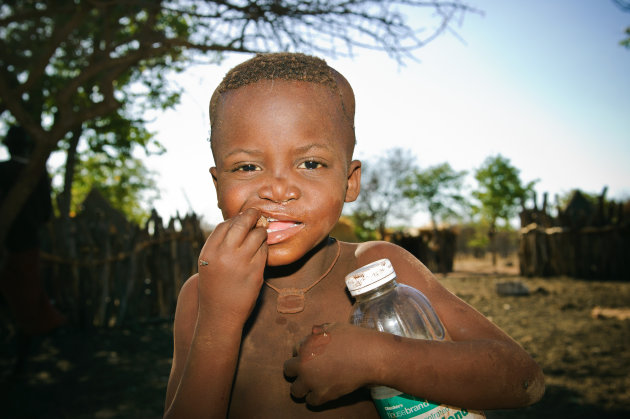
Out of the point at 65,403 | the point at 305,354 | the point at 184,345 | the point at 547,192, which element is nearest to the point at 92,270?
the point at 65,403

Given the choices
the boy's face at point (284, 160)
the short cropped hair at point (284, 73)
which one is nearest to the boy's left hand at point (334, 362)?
the boy's face at point (284, 160)

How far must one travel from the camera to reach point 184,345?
1421 millimetres

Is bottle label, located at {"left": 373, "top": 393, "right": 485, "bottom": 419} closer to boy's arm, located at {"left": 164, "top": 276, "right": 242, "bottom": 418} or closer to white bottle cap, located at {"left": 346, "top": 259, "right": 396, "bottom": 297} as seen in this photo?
Result: white bottle cap, located at {"left": 346, "top": 259, "right": 396, "bottom": 297}

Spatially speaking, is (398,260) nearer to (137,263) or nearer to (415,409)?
A: (415,409)

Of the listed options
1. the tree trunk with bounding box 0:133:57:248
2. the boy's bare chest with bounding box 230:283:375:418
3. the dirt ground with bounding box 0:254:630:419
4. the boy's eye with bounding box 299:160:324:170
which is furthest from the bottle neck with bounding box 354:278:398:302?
the tree trunk with bounding box 0:133:57:248

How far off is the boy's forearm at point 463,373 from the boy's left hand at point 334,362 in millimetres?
56

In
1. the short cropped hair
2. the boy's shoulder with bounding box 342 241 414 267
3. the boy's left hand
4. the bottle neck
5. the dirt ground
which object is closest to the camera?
the boy's left hand

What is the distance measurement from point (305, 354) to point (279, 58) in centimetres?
107

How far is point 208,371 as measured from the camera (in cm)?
114

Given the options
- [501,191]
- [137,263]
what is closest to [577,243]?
[137,263]

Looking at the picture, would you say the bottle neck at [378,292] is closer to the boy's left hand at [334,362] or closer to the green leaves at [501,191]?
the boy's left hand at [334,362]

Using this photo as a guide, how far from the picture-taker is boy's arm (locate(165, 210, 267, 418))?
113 cm

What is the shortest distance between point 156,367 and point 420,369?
445 centimetres

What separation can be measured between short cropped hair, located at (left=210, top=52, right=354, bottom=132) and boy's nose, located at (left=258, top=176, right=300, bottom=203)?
38 centimetres
